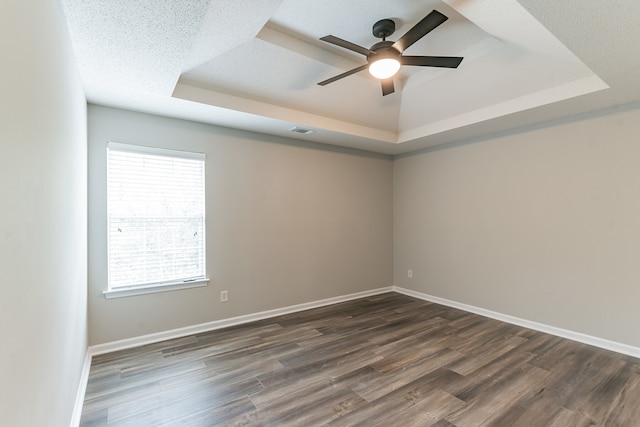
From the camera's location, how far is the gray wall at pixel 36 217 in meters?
0.88

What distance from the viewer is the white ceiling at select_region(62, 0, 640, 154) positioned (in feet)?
6.10

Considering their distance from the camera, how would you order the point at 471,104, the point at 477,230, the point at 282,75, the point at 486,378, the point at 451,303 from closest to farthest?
the point at 486,378, the point at 282,75, the point at 471,104, the point at 477,230, the point at 451,303

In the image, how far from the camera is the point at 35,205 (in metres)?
1.17

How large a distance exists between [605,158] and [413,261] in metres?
2.73

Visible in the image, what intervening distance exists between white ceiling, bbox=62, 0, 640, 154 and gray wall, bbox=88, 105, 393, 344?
0.29 m

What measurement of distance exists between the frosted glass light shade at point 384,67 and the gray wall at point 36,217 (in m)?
1.98

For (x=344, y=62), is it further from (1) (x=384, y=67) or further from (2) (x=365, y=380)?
(2) (x=365, y=380)

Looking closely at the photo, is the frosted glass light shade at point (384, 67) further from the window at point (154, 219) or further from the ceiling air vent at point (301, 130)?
the window at point (154, 219)

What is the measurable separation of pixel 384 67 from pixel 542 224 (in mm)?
2706

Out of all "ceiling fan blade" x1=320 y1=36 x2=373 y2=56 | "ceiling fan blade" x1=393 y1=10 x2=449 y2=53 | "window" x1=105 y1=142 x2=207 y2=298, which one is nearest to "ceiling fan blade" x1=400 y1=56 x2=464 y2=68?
"ceiling fan blade" x1=393 y1=10 x2=449 y2=53

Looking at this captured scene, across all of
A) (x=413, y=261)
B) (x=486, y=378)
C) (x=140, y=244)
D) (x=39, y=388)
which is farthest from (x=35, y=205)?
(x=413, y=261)

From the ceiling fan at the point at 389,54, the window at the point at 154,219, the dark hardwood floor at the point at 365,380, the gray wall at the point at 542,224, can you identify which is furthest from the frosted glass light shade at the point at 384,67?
Result: the dark hardwood floor at the point at 365,380

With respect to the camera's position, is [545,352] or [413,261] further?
[413,261]

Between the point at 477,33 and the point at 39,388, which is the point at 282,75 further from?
the point at 39,388
